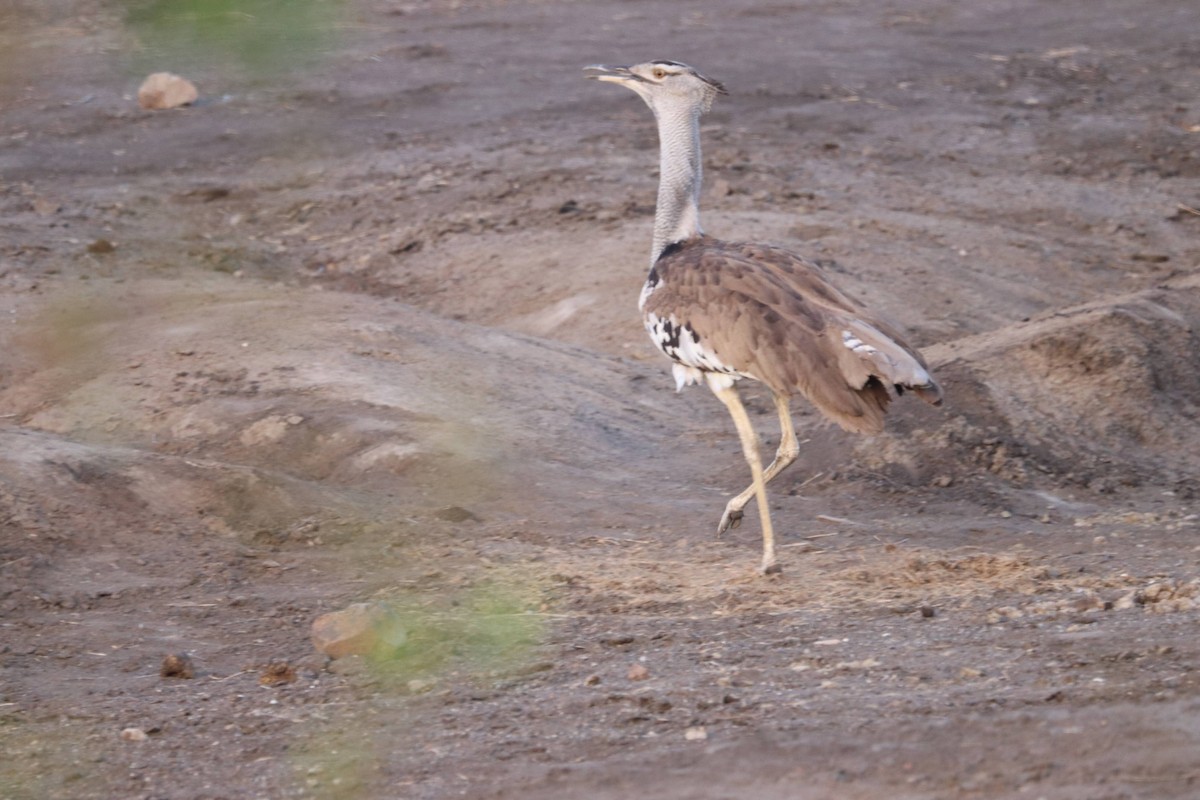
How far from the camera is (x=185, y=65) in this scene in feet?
54.6

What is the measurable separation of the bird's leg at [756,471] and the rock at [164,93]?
1029 cm

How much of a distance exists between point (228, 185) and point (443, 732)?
9614mm

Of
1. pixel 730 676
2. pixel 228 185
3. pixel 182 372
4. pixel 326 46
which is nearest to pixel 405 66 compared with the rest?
pixel 326 46

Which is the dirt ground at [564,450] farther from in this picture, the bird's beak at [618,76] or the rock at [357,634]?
the bird's beak at [618,76]

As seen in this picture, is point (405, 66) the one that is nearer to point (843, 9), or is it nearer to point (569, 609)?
point (843, 9)

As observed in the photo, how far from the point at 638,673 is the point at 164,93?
1175 cm

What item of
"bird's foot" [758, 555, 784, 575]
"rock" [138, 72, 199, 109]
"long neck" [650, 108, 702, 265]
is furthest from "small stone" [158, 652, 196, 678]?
"rock" [138, 72, 199, 109]

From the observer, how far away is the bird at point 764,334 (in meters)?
5.50

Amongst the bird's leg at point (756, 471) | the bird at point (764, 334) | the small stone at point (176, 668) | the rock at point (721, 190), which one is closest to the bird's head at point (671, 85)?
the bird at point (764, 334)

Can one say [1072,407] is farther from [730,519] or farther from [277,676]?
Result: [277,676]

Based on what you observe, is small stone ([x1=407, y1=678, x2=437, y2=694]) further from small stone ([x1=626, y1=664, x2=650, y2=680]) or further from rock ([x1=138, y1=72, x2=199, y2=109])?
rock ([x1=138, y1=72, x2=199, y2=109])

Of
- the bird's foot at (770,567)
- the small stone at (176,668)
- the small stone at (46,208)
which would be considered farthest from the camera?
the small stone at (46,208)

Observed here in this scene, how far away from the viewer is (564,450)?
7543mm

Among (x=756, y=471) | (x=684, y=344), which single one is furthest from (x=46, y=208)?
(x=756, y=471)
